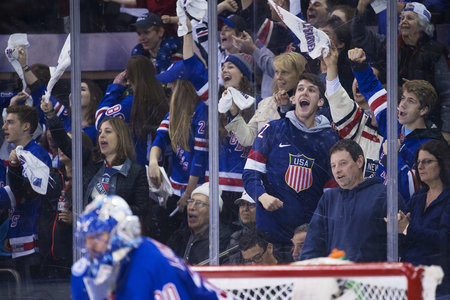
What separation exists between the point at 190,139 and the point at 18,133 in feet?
4.28

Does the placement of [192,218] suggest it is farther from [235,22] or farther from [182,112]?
[235,22]

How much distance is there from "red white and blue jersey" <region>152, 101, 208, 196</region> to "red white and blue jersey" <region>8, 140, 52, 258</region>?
0.89 m

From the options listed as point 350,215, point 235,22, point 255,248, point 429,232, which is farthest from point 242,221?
point 235,22

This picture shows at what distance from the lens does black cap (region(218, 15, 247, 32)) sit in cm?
534

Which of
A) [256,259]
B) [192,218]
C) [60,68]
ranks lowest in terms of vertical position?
[256,259]

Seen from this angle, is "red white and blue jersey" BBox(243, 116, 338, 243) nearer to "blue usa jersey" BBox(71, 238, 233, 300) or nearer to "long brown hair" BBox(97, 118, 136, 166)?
"long brown hair" BBox(97, 118, 136, 166)

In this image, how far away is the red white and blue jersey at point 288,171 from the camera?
524 cm

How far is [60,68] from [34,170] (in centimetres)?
78

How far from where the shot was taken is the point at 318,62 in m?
5.24

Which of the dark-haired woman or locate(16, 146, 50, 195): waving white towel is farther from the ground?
the dark-haired woman

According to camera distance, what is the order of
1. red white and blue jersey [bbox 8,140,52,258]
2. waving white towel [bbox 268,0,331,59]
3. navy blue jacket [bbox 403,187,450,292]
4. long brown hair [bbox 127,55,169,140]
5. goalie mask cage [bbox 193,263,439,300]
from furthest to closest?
red white and blue jersey [bbox 8,140,52,258], long brown hair [bbox 127,55,169,140], waving white towel [bbox 268,0,331,59], navy blue jacket [bbox 403,187,450,292], goalie mask cage [bbox 193,263,439,300]

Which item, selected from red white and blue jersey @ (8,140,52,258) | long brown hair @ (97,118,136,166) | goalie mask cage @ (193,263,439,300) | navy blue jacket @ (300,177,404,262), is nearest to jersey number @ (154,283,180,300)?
goalie mask cage @ (193,263,439,300)

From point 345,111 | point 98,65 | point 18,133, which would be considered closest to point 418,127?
point 345,111

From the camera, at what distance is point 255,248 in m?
5.37
